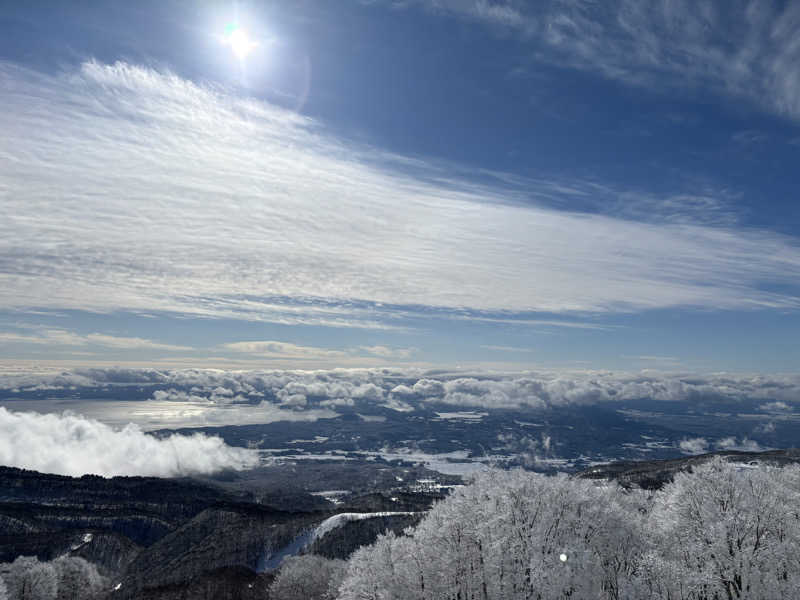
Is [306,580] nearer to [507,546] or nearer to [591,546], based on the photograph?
[507,546]

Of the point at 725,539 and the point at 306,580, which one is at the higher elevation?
the point at 725,539

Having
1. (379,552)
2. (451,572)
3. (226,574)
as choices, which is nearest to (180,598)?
(226,574)

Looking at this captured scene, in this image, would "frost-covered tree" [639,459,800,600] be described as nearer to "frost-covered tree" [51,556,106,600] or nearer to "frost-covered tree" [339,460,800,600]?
"frost-covered tree" [339,460,800,600]

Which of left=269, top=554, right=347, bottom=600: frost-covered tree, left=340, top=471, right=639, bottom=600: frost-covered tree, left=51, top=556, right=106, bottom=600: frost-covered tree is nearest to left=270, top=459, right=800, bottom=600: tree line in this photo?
left=340, top=471, right=639, bottom=600: frost-covered tree

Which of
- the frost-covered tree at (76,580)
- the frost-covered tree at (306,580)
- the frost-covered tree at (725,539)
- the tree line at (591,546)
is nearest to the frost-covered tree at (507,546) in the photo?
the tree line at (591,546)

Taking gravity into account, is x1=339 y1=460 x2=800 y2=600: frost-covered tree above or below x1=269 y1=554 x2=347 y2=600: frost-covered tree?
above

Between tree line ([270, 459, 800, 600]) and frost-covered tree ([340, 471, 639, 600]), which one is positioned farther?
frost-covered tree ([340, 471, 639, 600])

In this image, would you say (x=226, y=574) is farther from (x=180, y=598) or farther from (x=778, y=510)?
(x=778, y=510)

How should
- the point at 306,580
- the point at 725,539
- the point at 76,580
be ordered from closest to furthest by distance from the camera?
the point at 725,539 < the point at 306,580 < the point at 76,580

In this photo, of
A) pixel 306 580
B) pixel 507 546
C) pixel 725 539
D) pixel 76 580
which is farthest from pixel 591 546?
pixel 76 580
